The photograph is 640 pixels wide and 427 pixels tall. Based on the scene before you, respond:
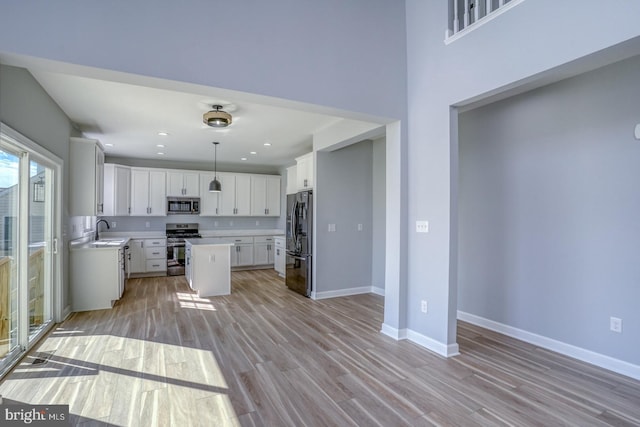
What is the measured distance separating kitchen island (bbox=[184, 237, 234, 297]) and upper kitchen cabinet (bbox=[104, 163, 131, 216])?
236 cm

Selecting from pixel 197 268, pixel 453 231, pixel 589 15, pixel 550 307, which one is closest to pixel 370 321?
pixel 453 231

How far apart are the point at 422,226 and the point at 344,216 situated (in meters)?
2.18

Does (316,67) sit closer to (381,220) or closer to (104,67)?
(104,67)

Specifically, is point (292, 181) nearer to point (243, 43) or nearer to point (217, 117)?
point (217, 117)

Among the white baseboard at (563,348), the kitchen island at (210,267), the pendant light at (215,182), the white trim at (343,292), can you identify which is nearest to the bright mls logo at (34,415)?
the kitchen island at (210,267)

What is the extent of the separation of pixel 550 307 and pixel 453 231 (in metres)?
1.31

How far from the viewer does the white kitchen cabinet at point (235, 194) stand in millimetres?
7949

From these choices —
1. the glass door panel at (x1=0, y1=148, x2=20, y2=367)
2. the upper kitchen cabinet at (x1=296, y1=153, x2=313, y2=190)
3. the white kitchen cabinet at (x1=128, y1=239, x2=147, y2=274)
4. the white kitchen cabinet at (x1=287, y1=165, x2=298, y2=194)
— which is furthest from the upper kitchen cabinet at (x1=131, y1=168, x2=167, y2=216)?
the glass door panel at (x1=0, y1=148, x2=20, y2=367)

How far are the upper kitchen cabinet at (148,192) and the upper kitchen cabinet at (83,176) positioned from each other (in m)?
2.60

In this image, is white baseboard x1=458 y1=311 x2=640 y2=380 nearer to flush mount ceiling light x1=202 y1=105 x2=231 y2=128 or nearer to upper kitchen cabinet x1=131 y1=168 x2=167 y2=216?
flush mount ceiling light x1=202 y1=105 x2=231 y2=128

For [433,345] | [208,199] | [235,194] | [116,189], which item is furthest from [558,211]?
[116,189]

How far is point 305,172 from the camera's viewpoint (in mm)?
5730

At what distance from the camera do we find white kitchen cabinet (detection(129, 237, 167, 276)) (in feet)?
22.4

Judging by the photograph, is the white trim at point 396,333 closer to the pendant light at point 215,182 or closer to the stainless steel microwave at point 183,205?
the pendant light at point 215,182
